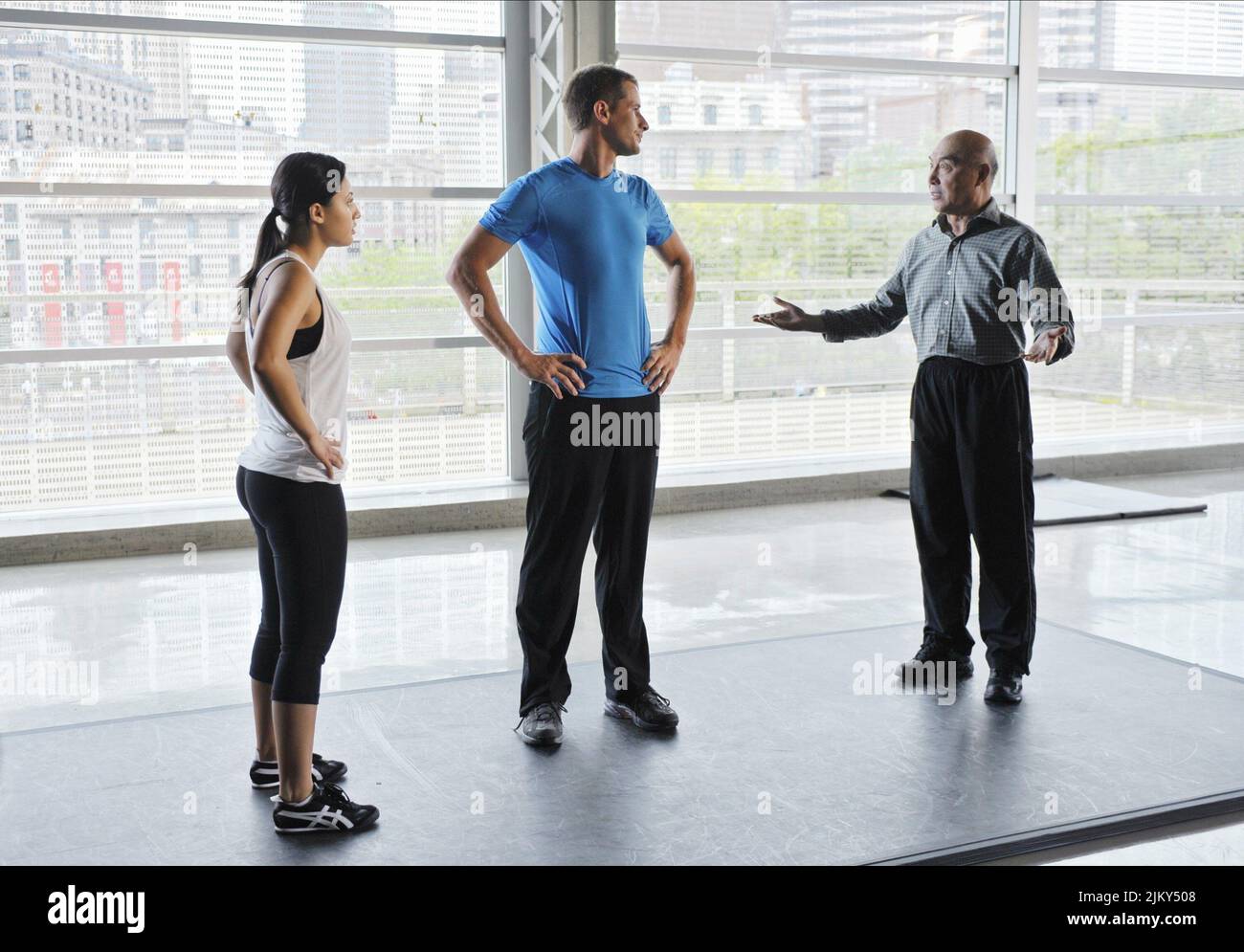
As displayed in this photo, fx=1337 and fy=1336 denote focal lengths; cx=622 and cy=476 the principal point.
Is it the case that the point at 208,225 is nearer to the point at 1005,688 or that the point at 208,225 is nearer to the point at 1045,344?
the point at 1045,344

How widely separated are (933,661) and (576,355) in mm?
1638

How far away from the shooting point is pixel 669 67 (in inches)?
326

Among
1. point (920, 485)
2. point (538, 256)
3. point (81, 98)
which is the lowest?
point (920, 485)

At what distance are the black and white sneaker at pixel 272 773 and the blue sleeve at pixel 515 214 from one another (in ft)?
4.94

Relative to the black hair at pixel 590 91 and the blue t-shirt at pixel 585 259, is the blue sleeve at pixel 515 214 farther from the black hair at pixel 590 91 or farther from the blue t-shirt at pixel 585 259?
the black hair at pixel 590 91

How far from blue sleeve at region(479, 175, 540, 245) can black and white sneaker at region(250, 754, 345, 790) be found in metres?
1.51

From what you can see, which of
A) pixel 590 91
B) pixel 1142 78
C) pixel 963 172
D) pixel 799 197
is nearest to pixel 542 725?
pixel 590 91

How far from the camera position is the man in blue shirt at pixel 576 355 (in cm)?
372

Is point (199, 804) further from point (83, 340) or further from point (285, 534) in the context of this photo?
point (83, 340)

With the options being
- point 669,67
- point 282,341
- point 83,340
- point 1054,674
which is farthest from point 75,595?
point 669,67

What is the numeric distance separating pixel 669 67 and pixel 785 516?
2.88 metres

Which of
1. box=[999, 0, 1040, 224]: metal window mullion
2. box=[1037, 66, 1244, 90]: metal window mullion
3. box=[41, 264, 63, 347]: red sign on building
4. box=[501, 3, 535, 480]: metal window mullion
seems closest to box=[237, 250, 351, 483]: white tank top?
box=[41, 264, 63, 347]: red sign on building
